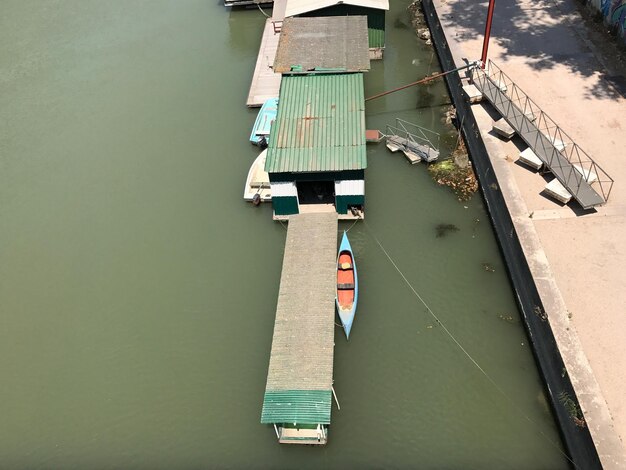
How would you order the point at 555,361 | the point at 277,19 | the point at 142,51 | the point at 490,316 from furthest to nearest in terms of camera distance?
the point at 142,51
the point at 277,19
the point at 490,316
the point at 555,361

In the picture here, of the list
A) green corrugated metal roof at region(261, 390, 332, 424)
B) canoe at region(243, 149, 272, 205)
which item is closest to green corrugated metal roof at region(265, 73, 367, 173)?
canoe at region(243, 149, 272, 205)

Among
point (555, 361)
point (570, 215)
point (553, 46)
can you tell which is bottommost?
point (555, 361)

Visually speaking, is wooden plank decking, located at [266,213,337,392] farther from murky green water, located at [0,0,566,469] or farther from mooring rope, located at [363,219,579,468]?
mooring rope, located at [363,219,579,468]

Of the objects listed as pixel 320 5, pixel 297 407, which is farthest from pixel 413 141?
pixel 297 407

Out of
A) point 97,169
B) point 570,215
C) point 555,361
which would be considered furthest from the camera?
point 97,169

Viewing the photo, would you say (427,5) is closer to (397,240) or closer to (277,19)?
(277,19)

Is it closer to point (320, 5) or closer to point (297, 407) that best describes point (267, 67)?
point (320, 5)

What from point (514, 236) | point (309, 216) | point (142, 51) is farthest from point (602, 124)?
point (142, 51)
